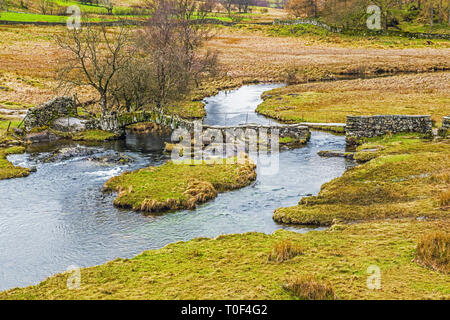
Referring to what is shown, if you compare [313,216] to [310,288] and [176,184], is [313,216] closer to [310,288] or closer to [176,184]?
[176,184]

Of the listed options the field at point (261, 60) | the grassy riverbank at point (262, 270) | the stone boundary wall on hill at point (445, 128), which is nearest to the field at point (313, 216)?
the grassy riverbank at point (262, 270)

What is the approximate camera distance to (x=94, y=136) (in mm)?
45688

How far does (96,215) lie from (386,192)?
634 inches

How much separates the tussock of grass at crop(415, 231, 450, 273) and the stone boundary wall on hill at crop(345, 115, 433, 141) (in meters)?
24.9

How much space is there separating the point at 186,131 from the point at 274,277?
30259 millimetres

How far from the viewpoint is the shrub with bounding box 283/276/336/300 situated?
546 inches

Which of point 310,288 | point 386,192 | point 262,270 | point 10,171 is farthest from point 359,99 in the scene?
point 310,288

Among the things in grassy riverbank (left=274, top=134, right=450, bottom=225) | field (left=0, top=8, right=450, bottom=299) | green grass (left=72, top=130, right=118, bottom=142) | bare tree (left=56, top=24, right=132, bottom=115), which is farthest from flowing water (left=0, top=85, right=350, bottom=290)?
bare tree (left=56, top=24, right=132, bottom=115)

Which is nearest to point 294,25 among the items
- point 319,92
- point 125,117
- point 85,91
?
point 319,92

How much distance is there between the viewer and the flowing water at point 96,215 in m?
22.1

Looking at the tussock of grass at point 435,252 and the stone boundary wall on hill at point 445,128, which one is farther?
the stone boundary wall on hill at point 445,128

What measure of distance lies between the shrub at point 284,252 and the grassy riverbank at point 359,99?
33386mm

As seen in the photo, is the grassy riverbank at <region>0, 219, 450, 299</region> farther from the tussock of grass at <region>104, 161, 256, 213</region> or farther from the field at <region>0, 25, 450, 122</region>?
the field at <region>0, 25, 450, 122</region>

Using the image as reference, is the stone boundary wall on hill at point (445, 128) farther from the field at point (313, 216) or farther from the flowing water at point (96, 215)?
the flowing water at point (96, 215)
